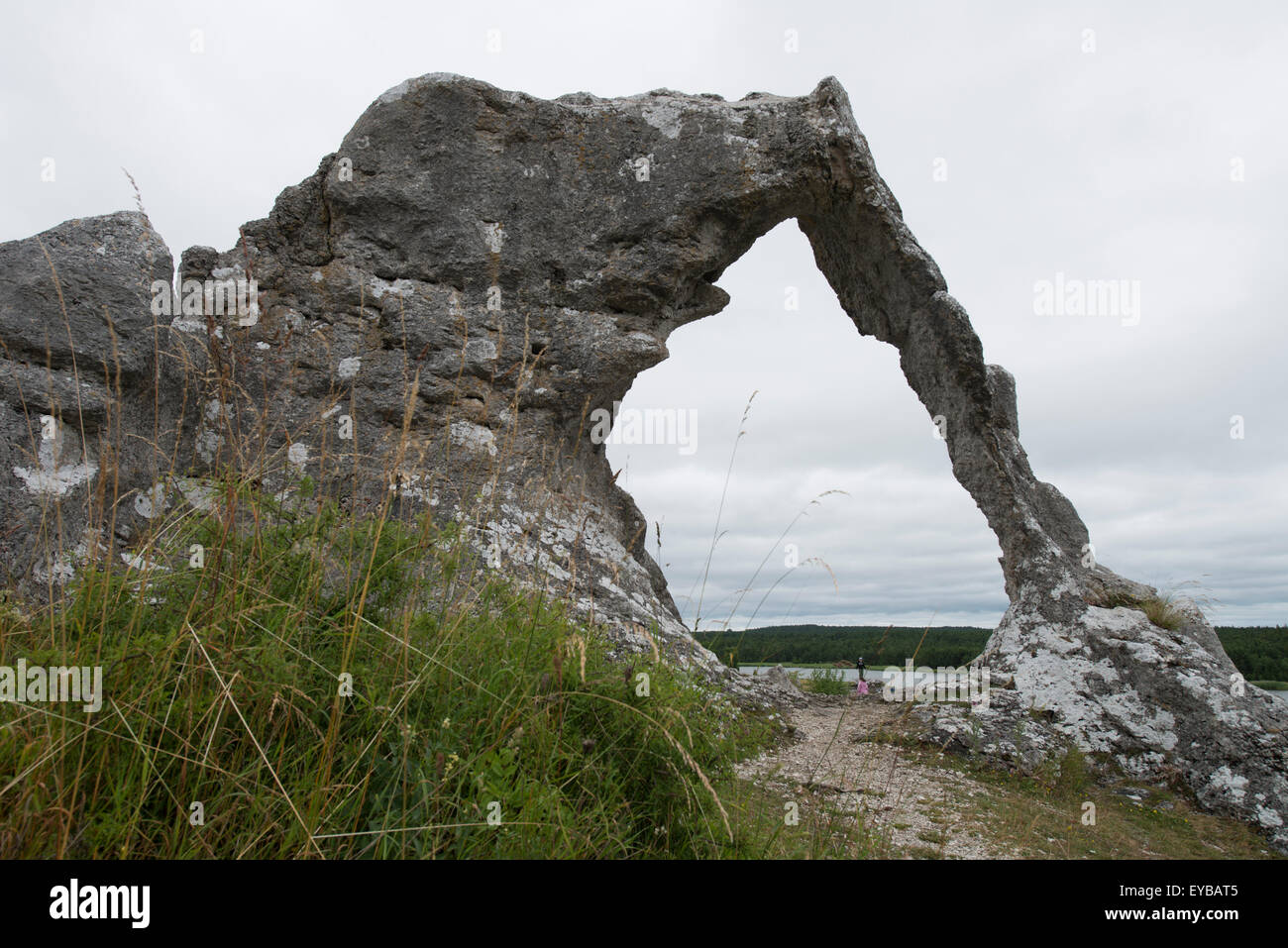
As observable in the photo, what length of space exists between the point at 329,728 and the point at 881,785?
4129mm

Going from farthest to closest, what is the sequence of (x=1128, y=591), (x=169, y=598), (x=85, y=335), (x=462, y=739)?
(x=1128, y=591), (x=85, y=335), (x=169, y=598), (x=462, y=739)

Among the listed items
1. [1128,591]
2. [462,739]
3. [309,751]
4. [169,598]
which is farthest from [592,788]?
A: [1128,591]

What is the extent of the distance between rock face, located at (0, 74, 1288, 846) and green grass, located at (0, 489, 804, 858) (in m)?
2.90

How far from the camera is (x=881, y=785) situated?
515 centimetres

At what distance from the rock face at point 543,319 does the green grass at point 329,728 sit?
2.90m

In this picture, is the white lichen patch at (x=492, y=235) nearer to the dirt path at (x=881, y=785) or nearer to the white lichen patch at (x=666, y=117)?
the white lichen patch at (x=666, y=117)

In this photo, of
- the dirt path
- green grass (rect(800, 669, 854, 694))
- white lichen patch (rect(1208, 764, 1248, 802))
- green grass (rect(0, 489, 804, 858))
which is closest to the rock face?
white lichen patch (rect(1208, 764, 1248, 802))

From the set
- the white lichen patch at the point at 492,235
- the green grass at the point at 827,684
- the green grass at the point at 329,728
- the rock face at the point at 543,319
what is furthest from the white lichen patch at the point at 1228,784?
the white lichen patch at the point at 492,235

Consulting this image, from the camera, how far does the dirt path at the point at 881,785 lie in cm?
394

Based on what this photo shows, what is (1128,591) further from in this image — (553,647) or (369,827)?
(369,827)

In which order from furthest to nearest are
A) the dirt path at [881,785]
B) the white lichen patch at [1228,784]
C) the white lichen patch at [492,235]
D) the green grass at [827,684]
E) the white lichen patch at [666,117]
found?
the green grass at [827,684] → the white lichen patch at [666,117] → the white lichen patch at [492,235] → the white lichen patch at [1228,784] → the dirt path at [881,785]

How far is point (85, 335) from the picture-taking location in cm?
576

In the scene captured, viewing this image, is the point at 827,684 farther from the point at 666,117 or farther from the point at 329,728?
the point at 329,728

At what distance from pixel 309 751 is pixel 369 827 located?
28cm
